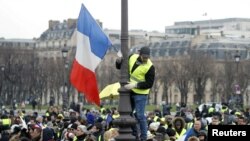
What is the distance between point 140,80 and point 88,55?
3.06m

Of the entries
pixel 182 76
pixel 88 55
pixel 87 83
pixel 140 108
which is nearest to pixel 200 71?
pixel 182 76

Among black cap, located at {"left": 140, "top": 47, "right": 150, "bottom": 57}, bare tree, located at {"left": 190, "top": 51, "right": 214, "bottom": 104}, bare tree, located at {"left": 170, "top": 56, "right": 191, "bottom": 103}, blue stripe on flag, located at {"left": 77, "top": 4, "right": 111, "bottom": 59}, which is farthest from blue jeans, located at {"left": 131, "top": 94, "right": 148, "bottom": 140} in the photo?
bare tree, located at {"left": 170, "top": 56, "right": 191, "bottom": 103}

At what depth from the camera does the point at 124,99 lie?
39.8 ft

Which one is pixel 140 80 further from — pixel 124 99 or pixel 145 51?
pixel 145 51

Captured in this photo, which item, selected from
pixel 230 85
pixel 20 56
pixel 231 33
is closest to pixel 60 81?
pixel 20 56

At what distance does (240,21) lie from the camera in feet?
629

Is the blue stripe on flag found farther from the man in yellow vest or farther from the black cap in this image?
the black cap

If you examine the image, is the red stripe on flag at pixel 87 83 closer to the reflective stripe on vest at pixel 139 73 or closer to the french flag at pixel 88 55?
the french flag at pixel 88 55

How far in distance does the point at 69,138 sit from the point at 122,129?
3.37 metres

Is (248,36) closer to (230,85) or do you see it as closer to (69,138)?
(230,85)

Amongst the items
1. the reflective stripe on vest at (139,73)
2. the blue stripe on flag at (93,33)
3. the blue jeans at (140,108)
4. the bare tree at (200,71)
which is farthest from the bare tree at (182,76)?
the reflective stripe on vest at (139,73)

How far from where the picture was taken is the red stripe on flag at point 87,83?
14.7m

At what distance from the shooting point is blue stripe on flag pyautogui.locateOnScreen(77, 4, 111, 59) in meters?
15.1

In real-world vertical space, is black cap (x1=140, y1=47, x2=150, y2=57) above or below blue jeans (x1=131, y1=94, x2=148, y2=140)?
above
